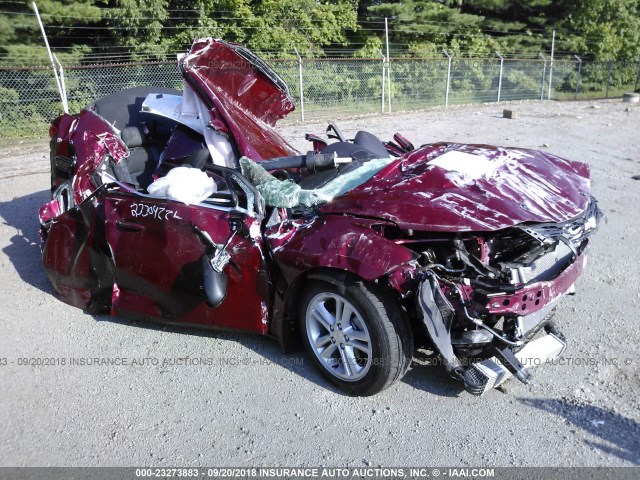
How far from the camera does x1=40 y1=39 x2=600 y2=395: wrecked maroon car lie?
3.18m

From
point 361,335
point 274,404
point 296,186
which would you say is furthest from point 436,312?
point 296,186

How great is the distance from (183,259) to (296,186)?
2.95 feet

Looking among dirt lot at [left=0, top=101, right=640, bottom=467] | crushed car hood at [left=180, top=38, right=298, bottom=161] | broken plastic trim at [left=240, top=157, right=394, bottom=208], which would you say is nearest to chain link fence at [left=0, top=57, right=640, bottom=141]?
crushed car hood at [left=180, top=38, right=298, bottom=161]

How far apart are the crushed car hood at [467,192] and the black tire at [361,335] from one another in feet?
1.49

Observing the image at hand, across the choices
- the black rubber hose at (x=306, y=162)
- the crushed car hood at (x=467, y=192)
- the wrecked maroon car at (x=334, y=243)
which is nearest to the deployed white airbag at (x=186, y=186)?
the wrecked maroon car at (x=334, y=243)

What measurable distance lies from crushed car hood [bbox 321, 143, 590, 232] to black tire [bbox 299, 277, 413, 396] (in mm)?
455

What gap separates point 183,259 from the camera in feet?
12.7

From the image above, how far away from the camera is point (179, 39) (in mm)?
17516

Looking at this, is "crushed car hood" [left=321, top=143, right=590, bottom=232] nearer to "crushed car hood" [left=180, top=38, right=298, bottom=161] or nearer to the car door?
the car door

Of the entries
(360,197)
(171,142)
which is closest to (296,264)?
(360,197)

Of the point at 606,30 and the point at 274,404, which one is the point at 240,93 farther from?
the point at 606,30

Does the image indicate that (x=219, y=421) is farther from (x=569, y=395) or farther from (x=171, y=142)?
(x=171, y=142)

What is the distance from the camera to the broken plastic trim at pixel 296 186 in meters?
3.67

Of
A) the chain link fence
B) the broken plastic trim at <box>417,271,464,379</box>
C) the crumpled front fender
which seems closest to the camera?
the broken plastic trim at <box>417,271,464,379</box>
